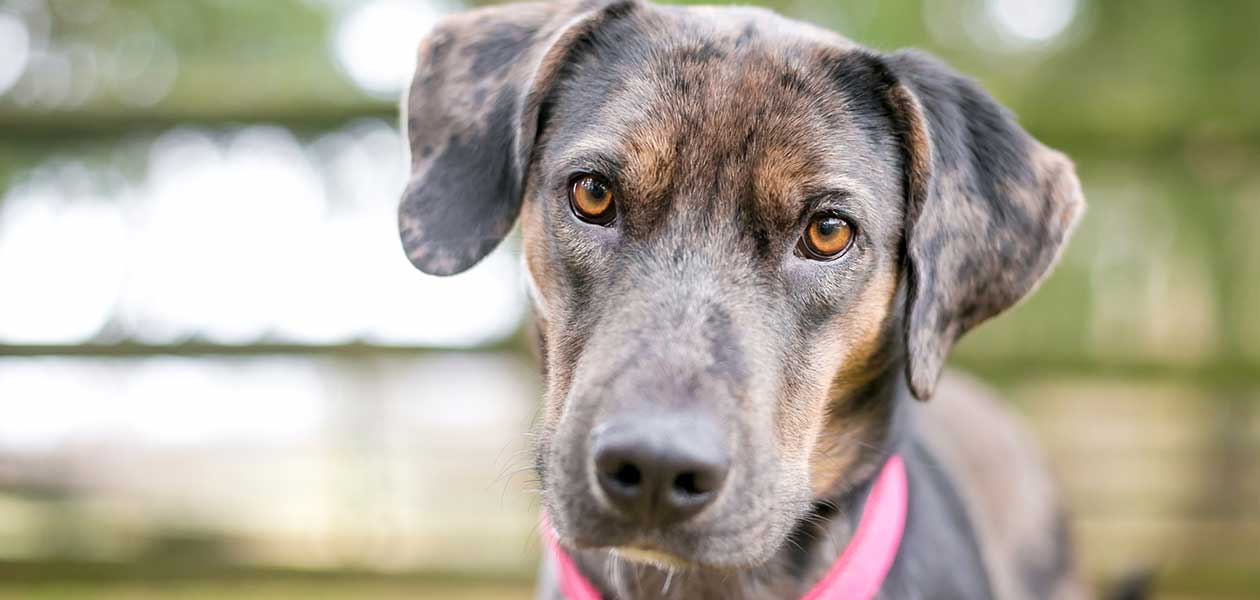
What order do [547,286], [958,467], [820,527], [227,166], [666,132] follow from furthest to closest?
[227,166]
[958,467]
[820,527]
[547,286]
[666,132]

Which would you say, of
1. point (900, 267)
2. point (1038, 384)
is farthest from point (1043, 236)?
point (1038, 384)

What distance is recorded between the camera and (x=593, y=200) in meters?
2.05

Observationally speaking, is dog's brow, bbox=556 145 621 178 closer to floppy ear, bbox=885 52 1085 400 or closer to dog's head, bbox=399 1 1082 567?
dog's head, bbox=399 1 1082 567

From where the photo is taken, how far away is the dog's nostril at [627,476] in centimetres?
166

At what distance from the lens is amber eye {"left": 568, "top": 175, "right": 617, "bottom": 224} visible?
2.04 meters

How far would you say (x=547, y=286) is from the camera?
2145mm

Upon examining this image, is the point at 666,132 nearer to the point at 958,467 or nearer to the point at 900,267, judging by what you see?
the point at 900,267

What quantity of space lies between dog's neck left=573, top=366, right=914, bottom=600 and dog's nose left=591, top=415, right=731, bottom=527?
60cm

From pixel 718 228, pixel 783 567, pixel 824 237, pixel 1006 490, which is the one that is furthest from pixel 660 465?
pixel 1006 490

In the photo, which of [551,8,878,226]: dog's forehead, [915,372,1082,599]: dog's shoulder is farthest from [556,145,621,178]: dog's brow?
[915,372,1082,599]: dog's shoulder

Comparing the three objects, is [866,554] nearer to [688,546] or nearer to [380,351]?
[688,546]

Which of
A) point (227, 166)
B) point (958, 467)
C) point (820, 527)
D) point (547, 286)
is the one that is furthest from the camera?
point (227, 166)

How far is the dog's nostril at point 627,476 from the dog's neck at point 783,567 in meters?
0.64

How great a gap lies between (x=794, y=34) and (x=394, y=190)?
286 centimetres
